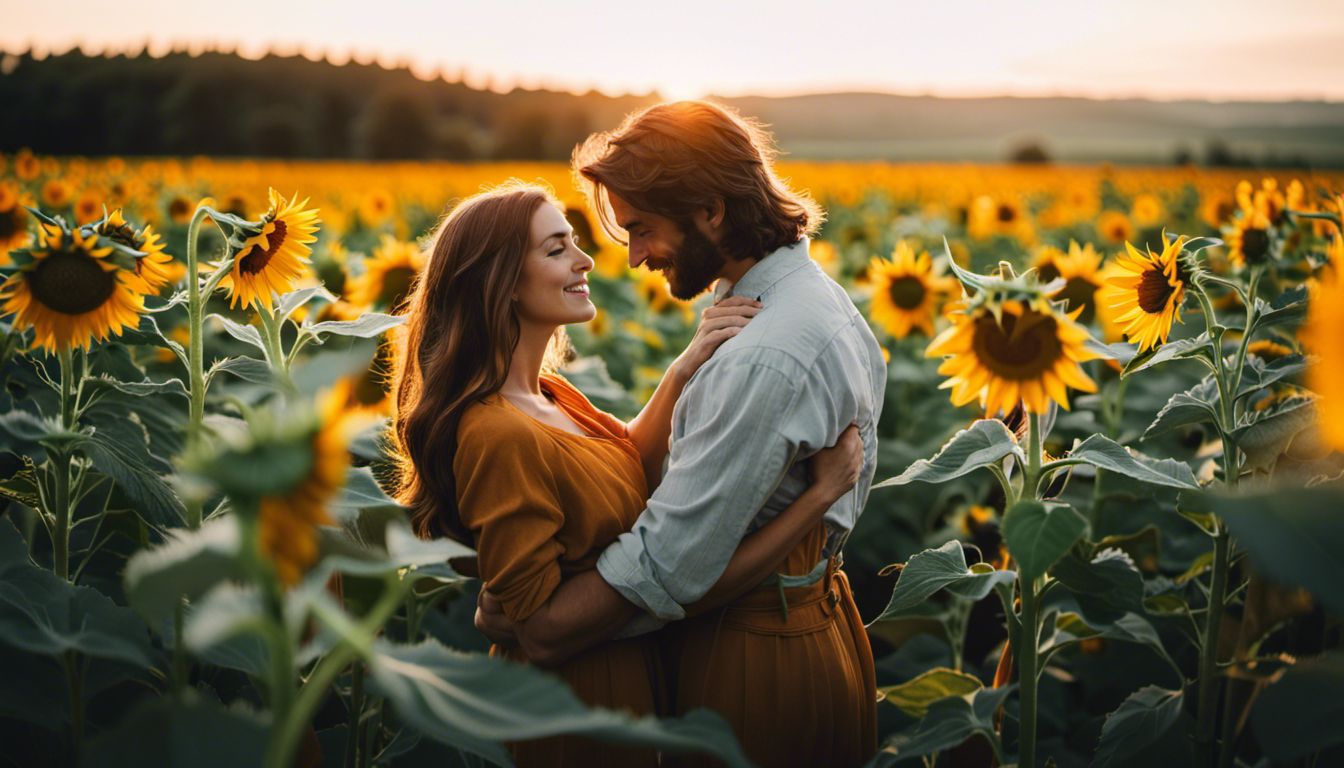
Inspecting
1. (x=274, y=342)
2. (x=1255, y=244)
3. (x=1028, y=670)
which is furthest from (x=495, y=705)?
(x=1255, y=244)

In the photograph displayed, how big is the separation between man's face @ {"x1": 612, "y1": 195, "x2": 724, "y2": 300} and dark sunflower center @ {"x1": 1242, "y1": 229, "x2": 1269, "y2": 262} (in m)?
1.65

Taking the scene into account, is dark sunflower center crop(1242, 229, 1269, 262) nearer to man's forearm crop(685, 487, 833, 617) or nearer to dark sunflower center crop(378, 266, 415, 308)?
man's forearm crop(685, 487, 833, 617)

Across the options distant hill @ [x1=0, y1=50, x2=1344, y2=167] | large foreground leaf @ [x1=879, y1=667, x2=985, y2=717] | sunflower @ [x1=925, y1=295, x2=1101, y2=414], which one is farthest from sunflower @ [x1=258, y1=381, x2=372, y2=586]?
distant hill @ [x1=0, y1=50, x2=1344, y2=167]

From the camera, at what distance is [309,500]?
974mm

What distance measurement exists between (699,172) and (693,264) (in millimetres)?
236

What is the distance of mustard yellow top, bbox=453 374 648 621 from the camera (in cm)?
213

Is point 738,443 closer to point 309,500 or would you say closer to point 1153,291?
point 1153,291

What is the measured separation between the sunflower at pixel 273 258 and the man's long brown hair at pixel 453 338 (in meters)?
0.30

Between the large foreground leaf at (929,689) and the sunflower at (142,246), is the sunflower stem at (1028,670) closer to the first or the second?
the large foreground leaf at (929,689)

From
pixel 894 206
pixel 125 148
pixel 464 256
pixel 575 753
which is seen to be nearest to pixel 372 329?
pixel 464 256

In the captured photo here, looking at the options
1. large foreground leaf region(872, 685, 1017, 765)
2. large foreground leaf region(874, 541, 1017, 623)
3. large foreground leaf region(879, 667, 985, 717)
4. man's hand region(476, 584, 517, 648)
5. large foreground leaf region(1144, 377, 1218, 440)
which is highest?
large foreground leaf region(1144, 377, 1218, 440)

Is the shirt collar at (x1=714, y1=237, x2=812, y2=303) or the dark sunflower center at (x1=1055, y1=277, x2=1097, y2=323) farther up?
the shirt collar at (x1=714, y1=237, x2=812, y2=303)

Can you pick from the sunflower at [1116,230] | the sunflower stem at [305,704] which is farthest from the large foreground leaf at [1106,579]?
the sunflower at [1116,230]

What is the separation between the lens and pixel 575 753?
222 cm
